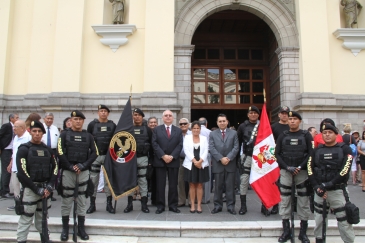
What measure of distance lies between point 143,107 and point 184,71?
207 centimetres

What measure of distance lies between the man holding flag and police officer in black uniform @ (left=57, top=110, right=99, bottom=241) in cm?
330

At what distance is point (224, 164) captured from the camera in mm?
6406

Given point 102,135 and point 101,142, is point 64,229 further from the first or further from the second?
point 102,135

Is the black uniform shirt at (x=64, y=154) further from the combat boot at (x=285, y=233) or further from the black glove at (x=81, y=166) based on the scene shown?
the combat boot at (x=285, y=233)

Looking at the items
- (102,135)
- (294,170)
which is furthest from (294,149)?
(102,135)

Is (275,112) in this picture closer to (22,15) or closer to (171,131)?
(171,131)

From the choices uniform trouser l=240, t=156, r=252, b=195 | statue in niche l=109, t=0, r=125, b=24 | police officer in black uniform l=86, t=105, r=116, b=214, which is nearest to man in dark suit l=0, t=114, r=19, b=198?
police officer in black uniform l=86, t=105, r=116, b=214

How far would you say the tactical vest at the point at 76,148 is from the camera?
5.23 meters

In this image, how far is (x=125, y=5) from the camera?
1157cm

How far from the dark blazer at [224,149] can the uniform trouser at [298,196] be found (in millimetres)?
1388

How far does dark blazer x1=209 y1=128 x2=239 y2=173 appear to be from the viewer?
21.2 ft

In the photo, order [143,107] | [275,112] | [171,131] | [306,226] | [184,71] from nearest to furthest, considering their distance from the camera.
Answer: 1. [306,226]
2. [171,131]
3. [143,107]
4. [184,71]
5. [275,112]

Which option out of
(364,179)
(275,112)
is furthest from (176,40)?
(364,179)

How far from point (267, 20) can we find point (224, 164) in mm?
7545
